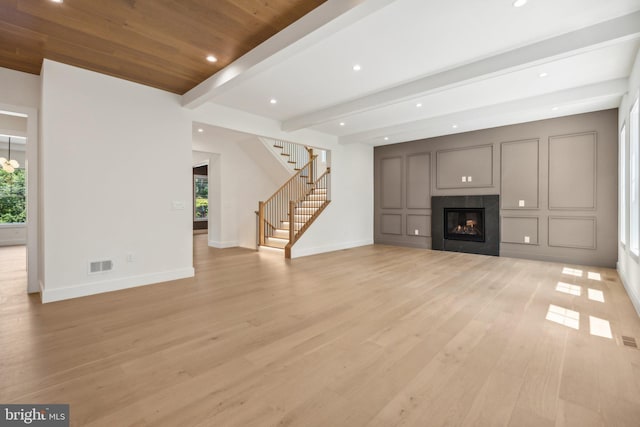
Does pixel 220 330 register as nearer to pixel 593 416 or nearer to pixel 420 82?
pixel 593 416

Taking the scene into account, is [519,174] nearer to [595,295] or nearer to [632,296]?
[595,295]

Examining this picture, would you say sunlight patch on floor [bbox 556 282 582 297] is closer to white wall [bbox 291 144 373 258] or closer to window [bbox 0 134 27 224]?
white wall [bbox 291 144 373 258]

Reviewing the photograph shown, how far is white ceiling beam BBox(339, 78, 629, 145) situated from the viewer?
164 inches

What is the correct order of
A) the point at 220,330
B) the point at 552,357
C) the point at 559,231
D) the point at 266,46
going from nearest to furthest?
the point at 552,357 < the point at 220,330 < the point at 266,46 < the point at 559,231

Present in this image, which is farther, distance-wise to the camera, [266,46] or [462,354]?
[266,46]

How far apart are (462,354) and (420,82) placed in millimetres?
3378

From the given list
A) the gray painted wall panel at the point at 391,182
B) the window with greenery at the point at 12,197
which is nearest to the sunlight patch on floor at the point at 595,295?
the gray painted wall panel at the point at 391,182

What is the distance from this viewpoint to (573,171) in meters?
5.52

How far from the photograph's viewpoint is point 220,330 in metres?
2.66

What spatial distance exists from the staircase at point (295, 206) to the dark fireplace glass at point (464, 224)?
9.95 ft

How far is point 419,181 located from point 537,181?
2517 mm

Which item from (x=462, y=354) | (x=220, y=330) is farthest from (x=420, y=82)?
(x=220, y=330)

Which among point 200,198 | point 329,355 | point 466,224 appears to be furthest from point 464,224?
point 200,198

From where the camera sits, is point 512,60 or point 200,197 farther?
point 200,197
